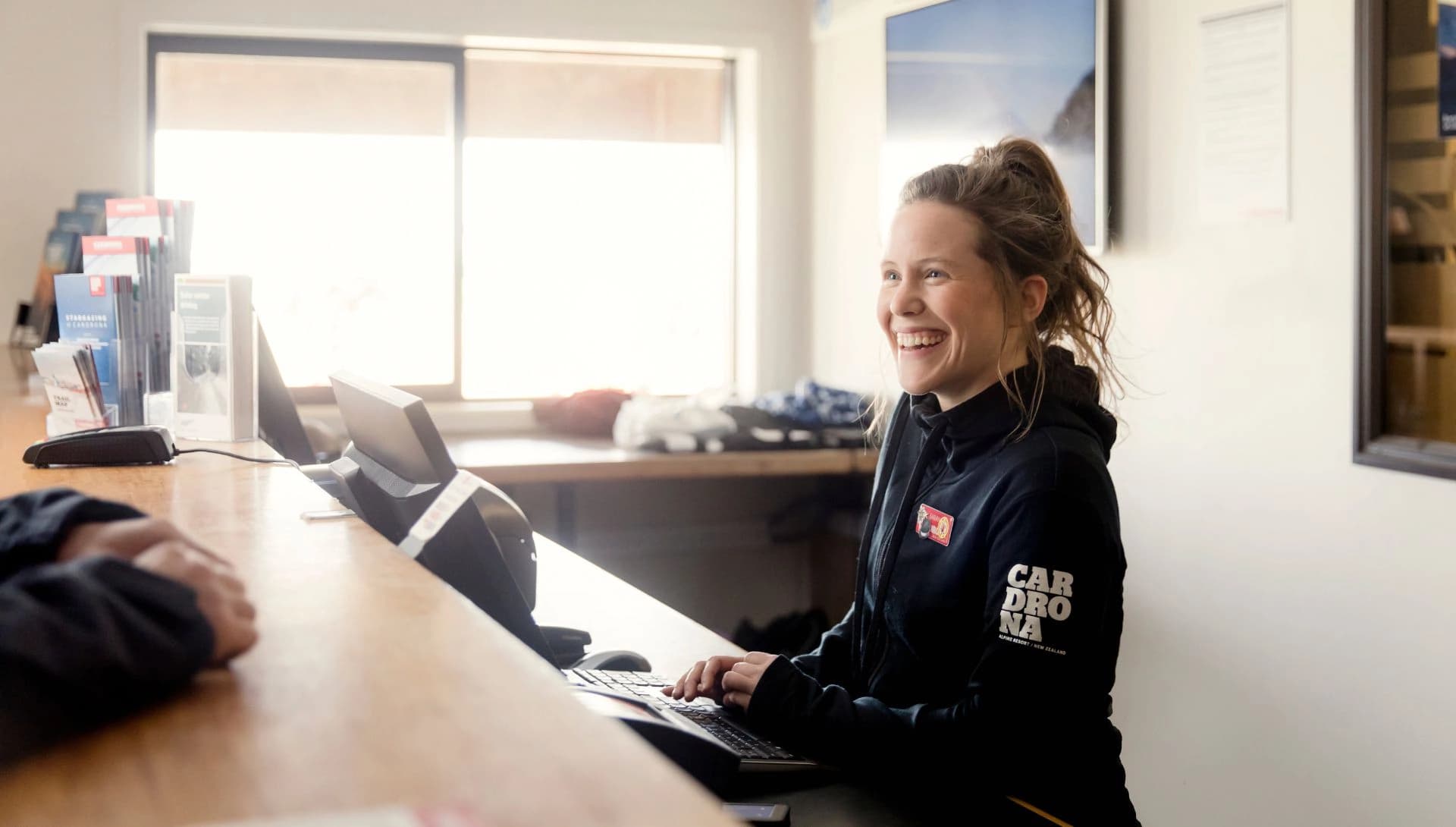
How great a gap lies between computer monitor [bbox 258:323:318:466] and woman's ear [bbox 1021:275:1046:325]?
3.66ft

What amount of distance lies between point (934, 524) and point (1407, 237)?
1.11m

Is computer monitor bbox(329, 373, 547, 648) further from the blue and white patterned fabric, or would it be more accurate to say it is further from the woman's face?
the blue and white patterned fabric

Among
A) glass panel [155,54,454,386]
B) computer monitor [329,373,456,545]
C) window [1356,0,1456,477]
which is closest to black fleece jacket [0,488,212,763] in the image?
computer monitor [329,373,456,545]

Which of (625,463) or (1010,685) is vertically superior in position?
(625,463)

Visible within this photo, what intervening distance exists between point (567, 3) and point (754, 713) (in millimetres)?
3243

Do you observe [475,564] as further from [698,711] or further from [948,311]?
[948,311]

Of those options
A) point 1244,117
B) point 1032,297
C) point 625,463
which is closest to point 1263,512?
point 1244,117

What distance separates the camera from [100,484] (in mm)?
1443

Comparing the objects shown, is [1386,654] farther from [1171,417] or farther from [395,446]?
[395,446]

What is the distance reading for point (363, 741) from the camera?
1.84 feet

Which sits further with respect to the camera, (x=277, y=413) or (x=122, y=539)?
(x=277, y=413)

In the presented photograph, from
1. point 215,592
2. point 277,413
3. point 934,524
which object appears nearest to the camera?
point 215,592

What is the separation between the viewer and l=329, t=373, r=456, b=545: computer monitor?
4.06ft

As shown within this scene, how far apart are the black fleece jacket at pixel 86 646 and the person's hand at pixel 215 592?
0.02 m
